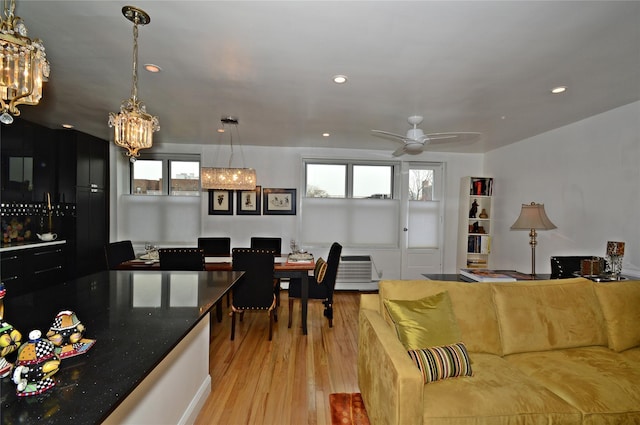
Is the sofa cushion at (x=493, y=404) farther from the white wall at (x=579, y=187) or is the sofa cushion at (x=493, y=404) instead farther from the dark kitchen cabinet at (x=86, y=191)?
the dark kitchen cabinet at (x=86, y=191)

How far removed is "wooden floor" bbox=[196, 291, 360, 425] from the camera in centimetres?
210

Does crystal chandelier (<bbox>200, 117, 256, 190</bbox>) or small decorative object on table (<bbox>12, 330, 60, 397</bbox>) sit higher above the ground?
crystal chandelier (<bbox>200, 117, 256, 190</bbox>)

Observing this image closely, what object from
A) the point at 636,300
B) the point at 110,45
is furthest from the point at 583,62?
the point at 110,45

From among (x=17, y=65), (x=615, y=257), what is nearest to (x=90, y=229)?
(x=17, y=65)

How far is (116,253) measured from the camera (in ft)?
11.6

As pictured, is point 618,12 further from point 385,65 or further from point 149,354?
point 149,354

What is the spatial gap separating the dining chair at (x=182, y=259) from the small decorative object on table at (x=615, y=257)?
161 inches

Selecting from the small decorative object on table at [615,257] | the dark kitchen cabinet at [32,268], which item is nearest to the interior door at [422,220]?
the small decorative object on table at [615,257]

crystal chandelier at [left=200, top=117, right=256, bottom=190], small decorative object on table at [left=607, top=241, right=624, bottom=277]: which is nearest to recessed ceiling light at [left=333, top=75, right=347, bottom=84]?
crystal chandelier at [left=200, top=117, right=256, bottom=190]

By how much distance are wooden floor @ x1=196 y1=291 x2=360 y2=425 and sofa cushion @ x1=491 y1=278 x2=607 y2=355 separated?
1.31 m

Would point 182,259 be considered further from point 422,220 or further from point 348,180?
point 422,220

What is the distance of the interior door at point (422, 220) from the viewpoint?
5.37 m

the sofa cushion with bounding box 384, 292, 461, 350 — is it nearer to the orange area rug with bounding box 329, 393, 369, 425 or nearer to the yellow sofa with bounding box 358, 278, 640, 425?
the yellow sofa with bounding box 358, 278, 640, 425

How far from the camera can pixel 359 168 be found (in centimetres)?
544
